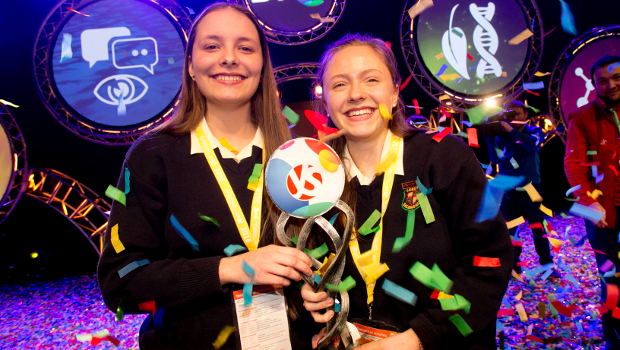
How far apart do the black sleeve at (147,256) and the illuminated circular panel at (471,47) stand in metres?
3.41

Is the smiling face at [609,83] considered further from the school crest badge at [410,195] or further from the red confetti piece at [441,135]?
the school crest badge at [410,195]

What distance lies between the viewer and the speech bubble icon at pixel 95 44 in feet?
10.7

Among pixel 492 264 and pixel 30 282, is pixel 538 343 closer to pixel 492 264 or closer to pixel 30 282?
pixel 492 264

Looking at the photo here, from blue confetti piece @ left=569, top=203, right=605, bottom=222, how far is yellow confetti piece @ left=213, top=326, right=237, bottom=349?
2.04 meters

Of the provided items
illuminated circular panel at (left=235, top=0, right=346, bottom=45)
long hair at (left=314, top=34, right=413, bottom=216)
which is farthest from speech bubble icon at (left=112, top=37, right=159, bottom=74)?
long hair at (left=314, top=34, right=413, bottom=216)

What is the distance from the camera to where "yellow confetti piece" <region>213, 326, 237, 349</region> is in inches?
43.6

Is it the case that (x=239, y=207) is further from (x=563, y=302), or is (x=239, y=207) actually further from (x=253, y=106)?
(x=563, y=302)

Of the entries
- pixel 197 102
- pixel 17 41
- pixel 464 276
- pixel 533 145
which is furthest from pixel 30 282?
pixel 533 145

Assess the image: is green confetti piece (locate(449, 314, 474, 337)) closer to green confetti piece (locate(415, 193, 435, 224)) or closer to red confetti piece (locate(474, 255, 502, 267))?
red confetti piece (locate(474, 255, 502, 267))

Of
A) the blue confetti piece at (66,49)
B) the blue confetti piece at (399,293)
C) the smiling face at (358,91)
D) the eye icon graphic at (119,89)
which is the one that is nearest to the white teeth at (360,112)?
the smiling face at (358,91)

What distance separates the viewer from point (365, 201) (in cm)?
125

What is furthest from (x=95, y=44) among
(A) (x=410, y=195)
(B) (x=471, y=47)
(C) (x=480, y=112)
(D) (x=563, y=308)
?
(D) (x=563, y=308)

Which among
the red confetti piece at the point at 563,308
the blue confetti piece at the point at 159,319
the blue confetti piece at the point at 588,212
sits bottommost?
the red confetti piece at the point at 563,308

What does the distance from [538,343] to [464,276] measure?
182cm
